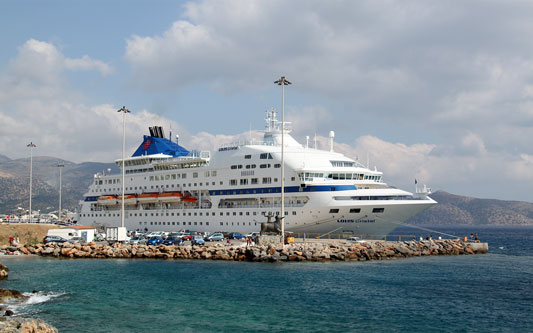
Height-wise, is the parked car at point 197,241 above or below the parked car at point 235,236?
below

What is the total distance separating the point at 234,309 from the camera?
21172 millimetres

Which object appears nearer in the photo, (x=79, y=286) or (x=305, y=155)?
(x=79, y=286)

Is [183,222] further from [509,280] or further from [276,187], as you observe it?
[509,280]

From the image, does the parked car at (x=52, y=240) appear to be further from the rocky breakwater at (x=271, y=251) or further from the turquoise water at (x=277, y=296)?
the turquoise water at (x=277, y=296)

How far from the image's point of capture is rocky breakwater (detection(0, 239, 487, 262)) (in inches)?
1451

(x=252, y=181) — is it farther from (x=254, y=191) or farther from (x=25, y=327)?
(x=25, y=327)

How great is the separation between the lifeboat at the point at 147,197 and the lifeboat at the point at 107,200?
5.58 meters

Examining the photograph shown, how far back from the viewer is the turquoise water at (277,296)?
62.4 ft

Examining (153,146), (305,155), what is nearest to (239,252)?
(305,155)

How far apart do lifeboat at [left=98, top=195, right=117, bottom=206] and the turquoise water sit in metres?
30.5

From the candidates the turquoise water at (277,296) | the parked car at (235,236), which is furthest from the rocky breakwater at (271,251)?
the parked car at (235,236)

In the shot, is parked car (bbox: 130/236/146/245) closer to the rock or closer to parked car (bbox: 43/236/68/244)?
parked car (bbox: 43/236/68/244)

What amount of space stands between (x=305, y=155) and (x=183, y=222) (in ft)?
55.0

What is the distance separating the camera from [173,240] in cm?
4612
